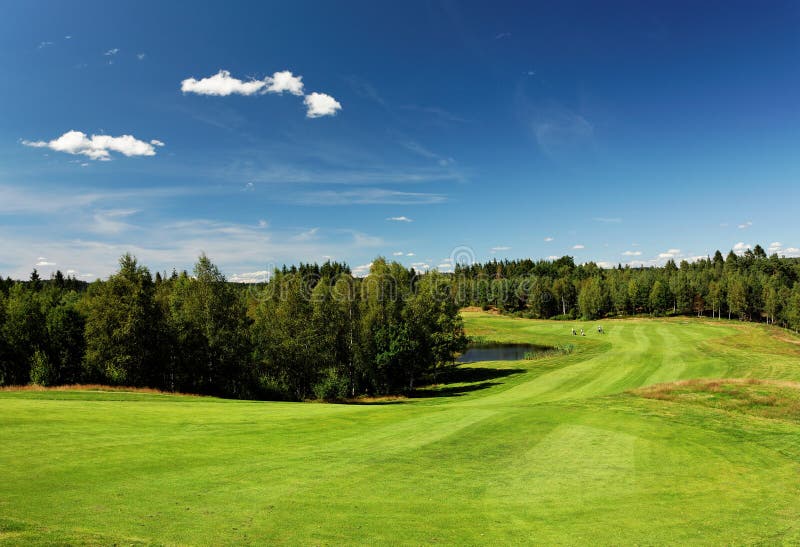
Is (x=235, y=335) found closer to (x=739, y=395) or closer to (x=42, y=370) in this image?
(x=42, y=370)

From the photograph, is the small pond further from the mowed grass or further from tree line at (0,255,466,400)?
the mowed grass

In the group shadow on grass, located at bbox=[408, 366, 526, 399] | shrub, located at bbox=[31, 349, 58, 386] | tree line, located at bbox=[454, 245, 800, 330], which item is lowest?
shadow on grass, located at bbox=[408, 366, 526, 399]

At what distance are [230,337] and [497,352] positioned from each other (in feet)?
198

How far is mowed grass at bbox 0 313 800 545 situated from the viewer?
35.9 feet

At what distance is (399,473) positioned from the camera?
15.5 m

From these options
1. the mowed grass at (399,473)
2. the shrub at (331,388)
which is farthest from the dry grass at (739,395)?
the shrub at (331,388)

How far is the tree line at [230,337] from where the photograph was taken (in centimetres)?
A: 4634

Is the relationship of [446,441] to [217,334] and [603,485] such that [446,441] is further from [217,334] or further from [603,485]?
[217,334]

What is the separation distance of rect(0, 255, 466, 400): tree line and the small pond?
23456 millimetres

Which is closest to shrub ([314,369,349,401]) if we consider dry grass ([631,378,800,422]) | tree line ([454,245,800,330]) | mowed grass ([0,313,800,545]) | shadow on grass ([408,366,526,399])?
shadow on grass ([408,366,526,399])

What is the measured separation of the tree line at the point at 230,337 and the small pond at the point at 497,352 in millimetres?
23456

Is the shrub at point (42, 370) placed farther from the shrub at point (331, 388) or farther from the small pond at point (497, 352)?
the small pond at point (497, 352)

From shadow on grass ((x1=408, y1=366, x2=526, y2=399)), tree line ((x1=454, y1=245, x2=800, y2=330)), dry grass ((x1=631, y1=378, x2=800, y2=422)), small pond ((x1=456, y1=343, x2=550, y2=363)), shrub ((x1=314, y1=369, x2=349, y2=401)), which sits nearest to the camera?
dry grass ((x1=631, y1=378, x2=800, y2=422))

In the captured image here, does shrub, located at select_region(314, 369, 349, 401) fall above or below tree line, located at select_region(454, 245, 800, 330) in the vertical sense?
below
